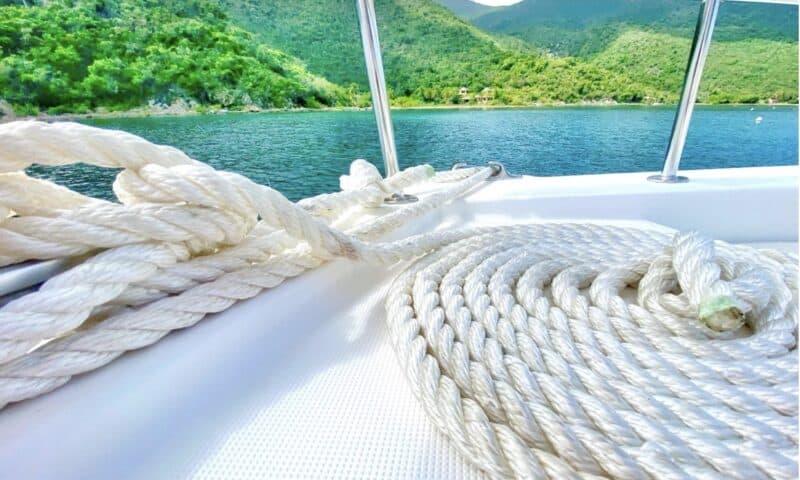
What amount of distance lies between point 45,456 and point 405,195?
2.27 ft

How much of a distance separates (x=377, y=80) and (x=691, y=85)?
2.32ft

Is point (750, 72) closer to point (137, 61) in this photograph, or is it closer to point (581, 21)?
point (581, 21)

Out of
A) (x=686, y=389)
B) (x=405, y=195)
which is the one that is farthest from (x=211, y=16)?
(x=686, y=389)

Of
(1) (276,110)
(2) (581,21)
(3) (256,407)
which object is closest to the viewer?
(3) (256,407)

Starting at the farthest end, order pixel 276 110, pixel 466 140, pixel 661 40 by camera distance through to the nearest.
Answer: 1. pixel 661 40
2. pixel 466 140
3. pixel 276 110

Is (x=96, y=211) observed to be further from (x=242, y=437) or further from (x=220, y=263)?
(x=242, y=437)

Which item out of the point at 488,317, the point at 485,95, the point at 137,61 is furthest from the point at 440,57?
the point at 488,317

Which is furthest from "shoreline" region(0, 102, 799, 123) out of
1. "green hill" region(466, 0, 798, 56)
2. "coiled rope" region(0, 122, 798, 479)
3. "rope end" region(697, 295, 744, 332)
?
"rope end" region(697, 295, 744, 332)

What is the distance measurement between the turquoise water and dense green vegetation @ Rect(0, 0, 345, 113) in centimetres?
56

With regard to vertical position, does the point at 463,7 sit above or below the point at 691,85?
above

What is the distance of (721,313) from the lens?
0.42 metres

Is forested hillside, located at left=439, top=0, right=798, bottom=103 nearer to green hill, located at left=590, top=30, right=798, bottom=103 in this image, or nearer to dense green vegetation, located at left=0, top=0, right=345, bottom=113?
green hill, located at left=590, top=30, right=798, bottom=103

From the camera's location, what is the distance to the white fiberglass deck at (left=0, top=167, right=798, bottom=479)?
0.32m

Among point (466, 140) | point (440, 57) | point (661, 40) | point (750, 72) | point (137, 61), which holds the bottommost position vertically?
point (466, 140)
